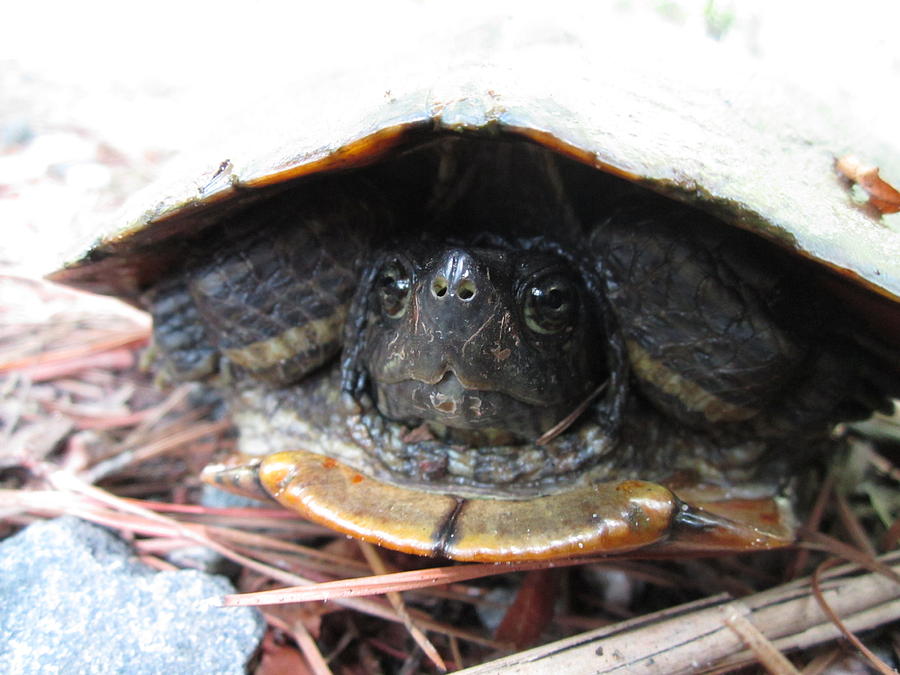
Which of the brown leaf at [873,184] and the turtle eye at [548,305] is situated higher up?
the brown leaf at [873,184]

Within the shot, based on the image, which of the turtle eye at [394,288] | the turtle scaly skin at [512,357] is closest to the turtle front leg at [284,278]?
the turtle scaly skin at [512,357]

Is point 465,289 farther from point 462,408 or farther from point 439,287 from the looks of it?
point 462,408

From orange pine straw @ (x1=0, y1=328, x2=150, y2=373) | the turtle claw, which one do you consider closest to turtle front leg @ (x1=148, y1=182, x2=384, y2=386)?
the turtle claw

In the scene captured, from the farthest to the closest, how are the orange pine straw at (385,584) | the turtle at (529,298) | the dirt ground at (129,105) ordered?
the dirt ground at (129,105)
the orange pine straw at (385,584)
the turtle at (529,298)

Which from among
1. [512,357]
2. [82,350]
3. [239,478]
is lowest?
[82,350]

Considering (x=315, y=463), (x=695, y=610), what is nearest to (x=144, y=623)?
(x=315, y=463)

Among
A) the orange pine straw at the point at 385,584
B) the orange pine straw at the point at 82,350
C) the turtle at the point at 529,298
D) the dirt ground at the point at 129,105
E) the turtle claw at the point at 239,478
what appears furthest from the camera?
the orange pine straw at the point at 82,350

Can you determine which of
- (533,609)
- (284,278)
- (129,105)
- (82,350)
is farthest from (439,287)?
(129,105)

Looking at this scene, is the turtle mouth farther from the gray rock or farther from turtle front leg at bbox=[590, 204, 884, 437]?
the gray rock

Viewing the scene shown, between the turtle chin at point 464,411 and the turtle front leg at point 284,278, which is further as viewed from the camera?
the turtle front leg at point 284,278

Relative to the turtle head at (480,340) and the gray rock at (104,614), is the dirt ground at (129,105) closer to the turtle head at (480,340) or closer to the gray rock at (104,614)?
the gray rock at (104,614)
